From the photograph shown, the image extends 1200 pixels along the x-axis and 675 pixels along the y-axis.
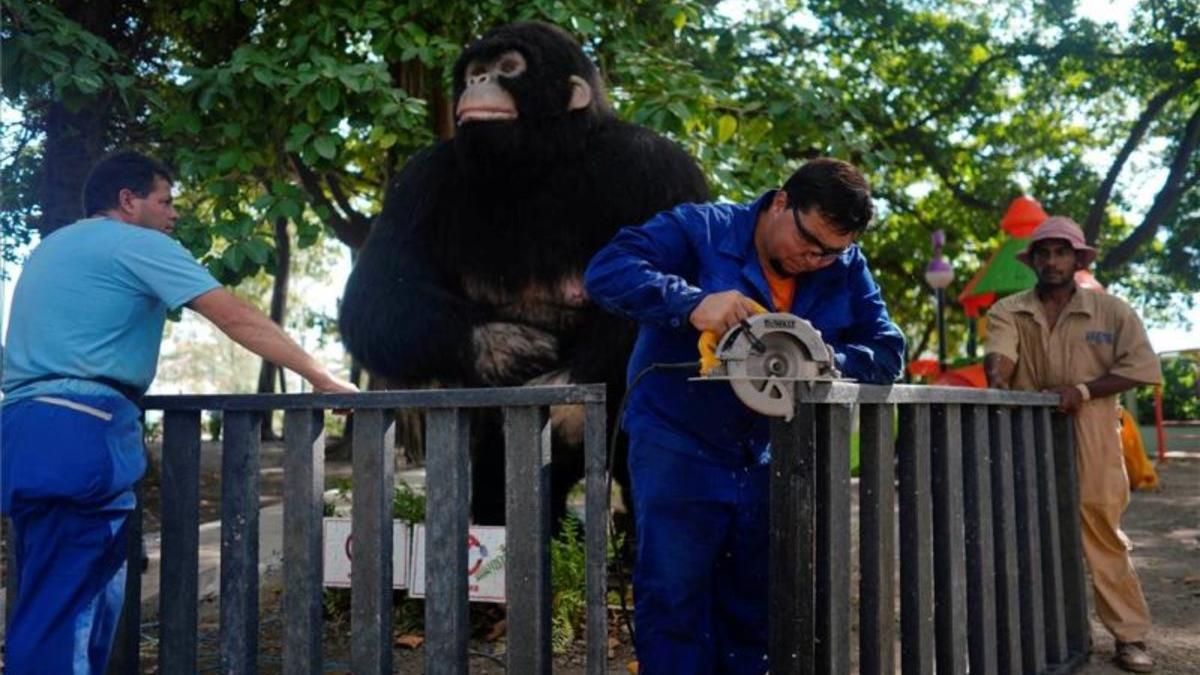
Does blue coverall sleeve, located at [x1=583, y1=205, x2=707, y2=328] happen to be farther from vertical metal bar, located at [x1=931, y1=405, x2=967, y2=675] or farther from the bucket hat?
the bucket hat

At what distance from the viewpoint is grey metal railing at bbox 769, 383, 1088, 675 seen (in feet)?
8.57

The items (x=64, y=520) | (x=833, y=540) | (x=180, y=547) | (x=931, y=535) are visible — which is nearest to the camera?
(x=833, y=540)

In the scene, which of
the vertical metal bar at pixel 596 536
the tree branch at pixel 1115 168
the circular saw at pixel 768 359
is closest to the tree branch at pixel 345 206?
the vertical metal bar at pixel 596 536

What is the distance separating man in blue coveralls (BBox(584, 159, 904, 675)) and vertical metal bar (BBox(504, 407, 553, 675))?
0.33 metres

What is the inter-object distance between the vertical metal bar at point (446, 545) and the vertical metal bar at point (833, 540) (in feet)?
2.76

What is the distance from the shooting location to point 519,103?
4.41 m

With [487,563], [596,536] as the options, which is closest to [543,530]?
[596,536]

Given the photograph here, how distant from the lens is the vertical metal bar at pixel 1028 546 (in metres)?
4.07

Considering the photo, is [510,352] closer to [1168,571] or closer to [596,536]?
[596,536]

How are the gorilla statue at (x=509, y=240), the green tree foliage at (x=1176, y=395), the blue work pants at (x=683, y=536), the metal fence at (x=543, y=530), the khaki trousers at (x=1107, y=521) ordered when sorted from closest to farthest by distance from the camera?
the metal fence at (x=543, y=530), the blue work pants at (x=683, y=536), the gorilla statue at (x=509, y=240), the khaki trousers at (x=1107, y=521), the green tree foliage at (x=1176, y=395)

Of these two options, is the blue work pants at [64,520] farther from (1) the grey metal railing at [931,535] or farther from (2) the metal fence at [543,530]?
(1) the grey metal railing at [931,535]

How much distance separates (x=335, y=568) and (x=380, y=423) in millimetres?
662

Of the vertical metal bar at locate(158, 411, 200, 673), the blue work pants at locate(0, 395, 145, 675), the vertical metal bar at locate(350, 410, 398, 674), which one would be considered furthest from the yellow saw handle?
the blue work pants at locate(0, 395, 145, 675)

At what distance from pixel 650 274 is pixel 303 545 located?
1.09 metres
